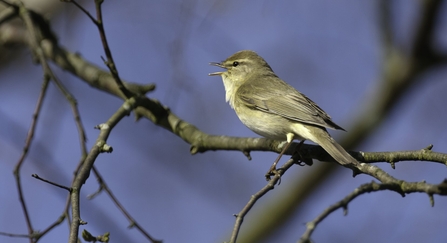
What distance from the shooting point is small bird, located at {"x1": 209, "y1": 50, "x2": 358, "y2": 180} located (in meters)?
4.24

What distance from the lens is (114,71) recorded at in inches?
161

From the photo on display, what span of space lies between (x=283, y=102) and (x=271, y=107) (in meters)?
0.14

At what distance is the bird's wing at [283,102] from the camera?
445 centimetres

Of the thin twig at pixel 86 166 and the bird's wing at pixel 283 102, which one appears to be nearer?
the thin twig at pixel 86 166

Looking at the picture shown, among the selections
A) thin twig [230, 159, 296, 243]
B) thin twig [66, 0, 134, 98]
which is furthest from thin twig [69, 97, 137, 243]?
thin twig [230, 159, 296, 243]

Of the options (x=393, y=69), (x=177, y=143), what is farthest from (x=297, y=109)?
(x=177, y=143)

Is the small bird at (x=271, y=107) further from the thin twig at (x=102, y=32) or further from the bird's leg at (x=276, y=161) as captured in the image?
the thin twig at (x=102, y=32)

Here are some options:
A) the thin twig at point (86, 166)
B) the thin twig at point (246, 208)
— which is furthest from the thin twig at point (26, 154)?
the thin twig at point (246, 208)

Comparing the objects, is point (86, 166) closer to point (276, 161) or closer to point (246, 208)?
point (246, 208)

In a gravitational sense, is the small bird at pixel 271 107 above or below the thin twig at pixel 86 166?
above

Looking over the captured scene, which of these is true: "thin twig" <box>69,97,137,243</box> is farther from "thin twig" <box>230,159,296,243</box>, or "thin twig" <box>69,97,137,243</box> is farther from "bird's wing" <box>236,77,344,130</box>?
"bird's wing" <box>236,77,344,130</box>

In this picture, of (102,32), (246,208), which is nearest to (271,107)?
(102,32)

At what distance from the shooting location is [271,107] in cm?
485

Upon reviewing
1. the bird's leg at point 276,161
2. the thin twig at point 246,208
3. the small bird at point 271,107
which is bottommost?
the thin twig at point 246,208
